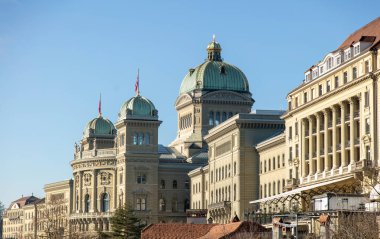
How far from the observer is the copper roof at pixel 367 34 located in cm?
11719

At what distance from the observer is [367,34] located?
12200 centimetres

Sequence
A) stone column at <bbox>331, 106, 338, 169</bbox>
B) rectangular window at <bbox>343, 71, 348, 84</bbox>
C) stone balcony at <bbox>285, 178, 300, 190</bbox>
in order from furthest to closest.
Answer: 1. stone balcony at <bbox>285, 178, 300, 190</bbox>
2. stone column at <bbox>331, 106, 338, 169</bbox>
3. rectangular window at <bbox>343, 71, 348, 84</bbox>

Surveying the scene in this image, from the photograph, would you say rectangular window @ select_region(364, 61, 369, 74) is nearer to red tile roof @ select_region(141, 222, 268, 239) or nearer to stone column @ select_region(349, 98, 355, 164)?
stone column @ select_region(349, 98, 355, 164)

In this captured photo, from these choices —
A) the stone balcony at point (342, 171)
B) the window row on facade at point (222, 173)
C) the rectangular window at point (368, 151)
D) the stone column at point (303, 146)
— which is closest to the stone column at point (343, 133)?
the stone balcony at point (342, 171)

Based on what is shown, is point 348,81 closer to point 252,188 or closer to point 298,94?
point 298,94

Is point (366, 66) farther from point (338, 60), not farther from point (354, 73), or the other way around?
point (338, 60)

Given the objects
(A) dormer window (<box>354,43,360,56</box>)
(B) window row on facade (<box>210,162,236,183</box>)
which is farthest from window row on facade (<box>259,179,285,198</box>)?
(A) dormer window (<box>354,43,360,56</box>)

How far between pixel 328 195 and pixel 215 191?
289 feet

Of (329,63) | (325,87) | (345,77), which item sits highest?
(329,63)

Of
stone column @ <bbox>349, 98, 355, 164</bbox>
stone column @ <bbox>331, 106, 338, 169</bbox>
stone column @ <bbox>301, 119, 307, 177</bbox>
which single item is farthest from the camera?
stone column @ <bbox>301, 119, 307, 177</bbox>

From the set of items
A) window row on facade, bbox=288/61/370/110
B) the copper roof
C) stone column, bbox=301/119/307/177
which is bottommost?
stone column, bbox=301/119/307/177

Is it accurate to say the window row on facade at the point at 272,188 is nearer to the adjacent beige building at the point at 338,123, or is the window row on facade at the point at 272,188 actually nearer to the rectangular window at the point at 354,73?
the adjacent beige building at the point at 338,123

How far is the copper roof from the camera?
117 metres

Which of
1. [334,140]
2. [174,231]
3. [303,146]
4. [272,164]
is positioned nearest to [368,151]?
[334,140]
